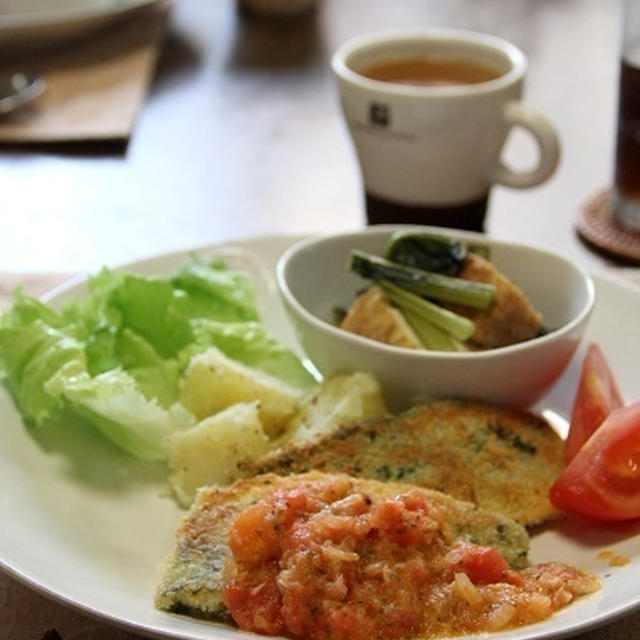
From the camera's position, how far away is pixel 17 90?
3629 mm

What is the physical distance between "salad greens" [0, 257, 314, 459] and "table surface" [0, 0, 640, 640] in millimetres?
409

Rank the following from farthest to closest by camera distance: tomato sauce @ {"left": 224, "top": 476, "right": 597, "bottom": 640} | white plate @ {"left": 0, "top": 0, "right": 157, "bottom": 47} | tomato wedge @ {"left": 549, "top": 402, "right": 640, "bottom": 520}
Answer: white plate @ {"left": 0, "top": 0, "right": 157, "bottom": 47} < tomato wedge @ {"left": 549, "top": 402, "right": 640, "bottom": 520} < tomato sauce @ {"left": 224, "top": 476, "right": 597, "bottom": 640}

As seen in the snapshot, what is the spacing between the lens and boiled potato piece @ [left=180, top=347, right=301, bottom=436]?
1995 mm

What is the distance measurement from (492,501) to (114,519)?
0.57m

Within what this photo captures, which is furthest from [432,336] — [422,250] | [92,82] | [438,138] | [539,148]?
[92,82]

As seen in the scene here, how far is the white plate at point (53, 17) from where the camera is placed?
12.6 ft

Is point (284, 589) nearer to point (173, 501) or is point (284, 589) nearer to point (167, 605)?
point (167, 605)

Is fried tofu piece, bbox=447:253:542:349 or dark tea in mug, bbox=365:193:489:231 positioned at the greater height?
fried tofu piece, bbox=447:253:542:349

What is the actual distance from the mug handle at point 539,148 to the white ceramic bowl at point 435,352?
1.74 feet

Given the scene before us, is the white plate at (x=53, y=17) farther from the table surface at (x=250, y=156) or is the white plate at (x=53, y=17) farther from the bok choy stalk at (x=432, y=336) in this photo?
the bok choy stalk at (x=432, y=336)

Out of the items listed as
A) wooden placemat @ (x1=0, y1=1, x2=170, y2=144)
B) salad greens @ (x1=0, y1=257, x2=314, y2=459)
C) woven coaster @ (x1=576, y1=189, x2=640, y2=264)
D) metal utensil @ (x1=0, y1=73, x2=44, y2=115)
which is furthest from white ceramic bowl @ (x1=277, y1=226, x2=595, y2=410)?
metal utensil @ (x1=0, y1=73, x2=44, y2=115)

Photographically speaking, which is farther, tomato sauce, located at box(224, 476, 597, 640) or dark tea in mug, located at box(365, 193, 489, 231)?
dark tea in mug, located at box(365, 193, 489, 231)

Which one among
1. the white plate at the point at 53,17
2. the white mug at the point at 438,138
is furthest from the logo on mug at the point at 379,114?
the white plate at the point at 53,17

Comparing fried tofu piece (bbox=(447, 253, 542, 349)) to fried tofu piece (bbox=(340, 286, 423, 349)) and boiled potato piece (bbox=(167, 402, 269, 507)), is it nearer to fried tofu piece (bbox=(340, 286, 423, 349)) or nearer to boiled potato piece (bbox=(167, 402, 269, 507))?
fried tofu piece (bbox=(340, 286, 423, 349))
